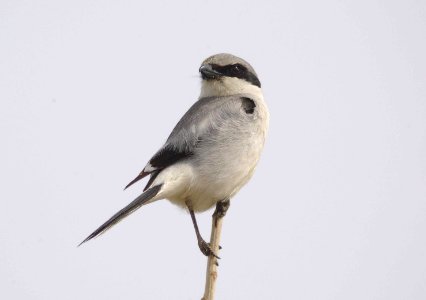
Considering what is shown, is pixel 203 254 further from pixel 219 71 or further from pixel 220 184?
pixel 219 71

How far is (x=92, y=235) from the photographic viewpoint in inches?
171

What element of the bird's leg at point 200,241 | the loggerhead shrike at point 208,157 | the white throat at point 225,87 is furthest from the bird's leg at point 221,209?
the white throat at point 225,87

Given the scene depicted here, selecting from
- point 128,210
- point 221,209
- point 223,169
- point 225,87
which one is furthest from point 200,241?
point 225,87

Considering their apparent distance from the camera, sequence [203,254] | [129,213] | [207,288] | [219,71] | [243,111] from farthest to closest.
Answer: [219,71] → [243,111] → [203,254] → [129,213] → [207,288]

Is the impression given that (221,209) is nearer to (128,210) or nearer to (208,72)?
(128,210)

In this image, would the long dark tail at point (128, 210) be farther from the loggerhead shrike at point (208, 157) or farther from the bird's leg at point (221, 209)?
the bird's leg at point (221, 209)

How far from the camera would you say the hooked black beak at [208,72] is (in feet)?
19.1

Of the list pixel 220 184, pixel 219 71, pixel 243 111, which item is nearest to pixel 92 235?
pixel 220 184

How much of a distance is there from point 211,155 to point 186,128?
0.30 metres

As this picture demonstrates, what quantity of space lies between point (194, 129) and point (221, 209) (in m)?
0.65

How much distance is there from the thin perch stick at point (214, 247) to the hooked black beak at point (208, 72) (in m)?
1.15

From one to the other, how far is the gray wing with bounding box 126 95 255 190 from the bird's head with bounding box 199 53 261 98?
35 cm

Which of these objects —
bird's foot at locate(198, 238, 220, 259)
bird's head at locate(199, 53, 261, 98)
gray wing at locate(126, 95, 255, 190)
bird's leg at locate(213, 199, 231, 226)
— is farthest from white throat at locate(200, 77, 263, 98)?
bird's foot at locate(198, 238, 220, 259)

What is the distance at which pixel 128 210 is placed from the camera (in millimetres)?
4555
